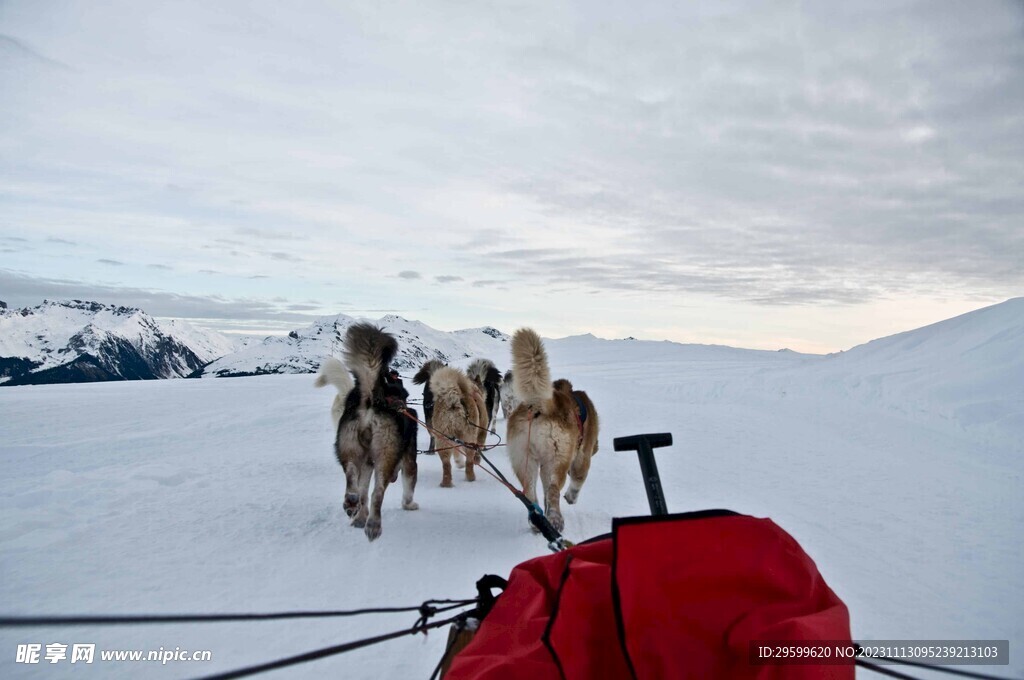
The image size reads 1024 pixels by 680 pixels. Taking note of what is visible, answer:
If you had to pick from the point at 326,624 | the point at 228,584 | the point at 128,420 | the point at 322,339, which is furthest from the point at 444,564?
the point at 322,339

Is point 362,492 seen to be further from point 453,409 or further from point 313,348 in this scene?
point 313,348

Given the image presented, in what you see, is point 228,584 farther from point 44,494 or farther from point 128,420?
point 128,420

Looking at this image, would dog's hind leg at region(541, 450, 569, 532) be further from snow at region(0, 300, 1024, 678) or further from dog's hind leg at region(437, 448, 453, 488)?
dog's hind leg at region(437, 448, 453, 488)

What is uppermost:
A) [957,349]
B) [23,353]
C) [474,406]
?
[957,349]

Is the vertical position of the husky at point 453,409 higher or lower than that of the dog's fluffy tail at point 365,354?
lower

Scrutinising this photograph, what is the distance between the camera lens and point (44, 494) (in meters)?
5.40

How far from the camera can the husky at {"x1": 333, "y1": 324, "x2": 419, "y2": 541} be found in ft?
16.6

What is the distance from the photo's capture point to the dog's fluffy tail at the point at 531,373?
5.25m

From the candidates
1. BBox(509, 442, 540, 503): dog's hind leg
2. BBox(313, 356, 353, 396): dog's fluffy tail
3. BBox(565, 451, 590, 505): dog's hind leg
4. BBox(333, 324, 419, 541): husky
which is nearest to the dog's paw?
BBox(333, 324, 419, 541): husky

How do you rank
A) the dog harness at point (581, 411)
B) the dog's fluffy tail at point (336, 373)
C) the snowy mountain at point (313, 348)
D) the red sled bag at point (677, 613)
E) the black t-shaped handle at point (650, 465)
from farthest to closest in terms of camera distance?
the snowy mountain at point (313, 348)
the dog harness at point (581, 411)
the dog's fluffy tail at point (336, 373)
the black t-shaped handle at point (650, 465)
the red sled bag at point (677, 613)

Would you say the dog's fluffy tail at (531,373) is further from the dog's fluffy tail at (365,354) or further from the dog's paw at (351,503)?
the dog's paw at (351,503)

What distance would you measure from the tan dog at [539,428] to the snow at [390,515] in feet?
1.93

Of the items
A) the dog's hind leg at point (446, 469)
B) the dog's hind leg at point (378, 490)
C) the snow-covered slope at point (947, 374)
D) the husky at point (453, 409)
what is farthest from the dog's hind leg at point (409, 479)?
the snow-covered slope at point (947, 374)

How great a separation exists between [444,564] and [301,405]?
36.4ft
